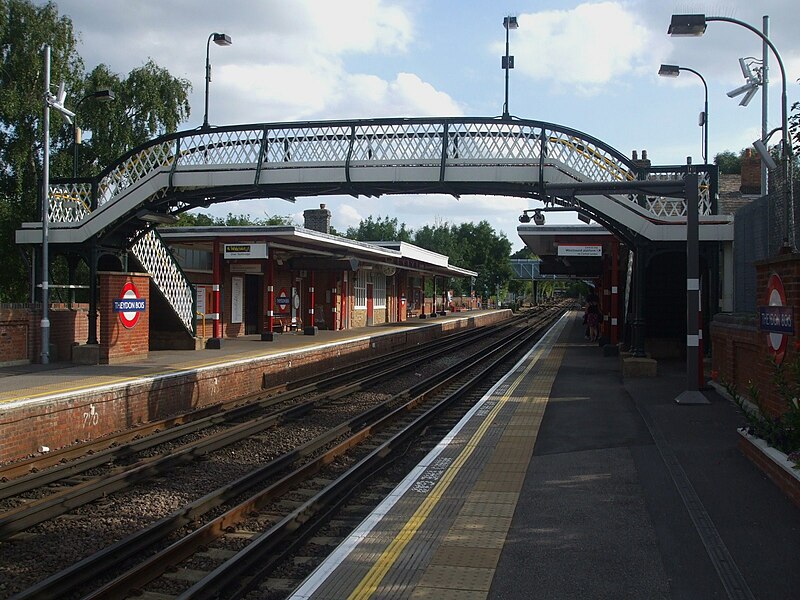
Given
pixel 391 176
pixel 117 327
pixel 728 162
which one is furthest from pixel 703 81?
pixel 728 162

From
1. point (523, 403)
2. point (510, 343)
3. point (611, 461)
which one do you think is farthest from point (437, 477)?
point (510, 343)

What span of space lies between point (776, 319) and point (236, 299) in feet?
67.8

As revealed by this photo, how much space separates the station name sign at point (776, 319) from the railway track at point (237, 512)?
4628 mm

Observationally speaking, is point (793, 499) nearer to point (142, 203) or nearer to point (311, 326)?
point (142, 203)

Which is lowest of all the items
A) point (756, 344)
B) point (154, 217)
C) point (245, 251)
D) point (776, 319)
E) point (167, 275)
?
point (756, 344)

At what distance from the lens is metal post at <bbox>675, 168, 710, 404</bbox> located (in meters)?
11.5

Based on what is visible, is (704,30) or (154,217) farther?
(154,217)

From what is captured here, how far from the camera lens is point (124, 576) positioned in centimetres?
513

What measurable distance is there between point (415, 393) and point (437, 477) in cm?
827

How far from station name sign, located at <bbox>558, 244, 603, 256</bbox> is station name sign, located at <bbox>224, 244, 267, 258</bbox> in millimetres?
9254

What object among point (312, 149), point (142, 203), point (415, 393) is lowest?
point (415, 393)

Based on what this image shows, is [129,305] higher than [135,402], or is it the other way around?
[129,305]

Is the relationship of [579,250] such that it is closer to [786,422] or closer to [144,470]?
[786,422]

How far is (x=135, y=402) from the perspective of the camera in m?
12.1
